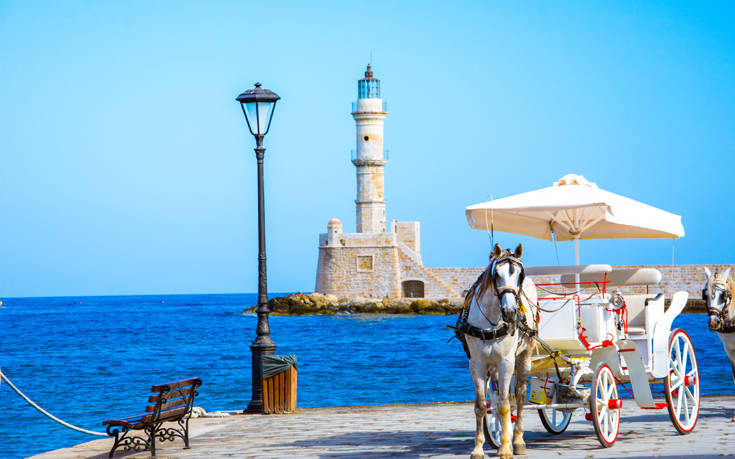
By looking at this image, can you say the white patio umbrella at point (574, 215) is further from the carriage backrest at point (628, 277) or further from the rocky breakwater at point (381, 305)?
the rocky breakwater at point (381, 305)

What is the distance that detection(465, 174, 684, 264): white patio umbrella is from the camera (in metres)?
7.76

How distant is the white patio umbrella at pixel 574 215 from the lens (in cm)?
776

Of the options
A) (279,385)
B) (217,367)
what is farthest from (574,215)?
(217,367)

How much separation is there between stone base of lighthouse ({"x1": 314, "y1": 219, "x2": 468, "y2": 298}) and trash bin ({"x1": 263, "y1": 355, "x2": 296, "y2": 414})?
42.6 meters

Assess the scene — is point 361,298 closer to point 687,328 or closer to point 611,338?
point 687,328

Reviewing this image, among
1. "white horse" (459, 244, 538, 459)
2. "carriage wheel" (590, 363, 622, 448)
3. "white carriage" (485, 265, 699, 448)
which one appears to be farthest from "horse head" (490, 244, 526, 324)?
"carriage wheel" (590, 363, 622, 448)

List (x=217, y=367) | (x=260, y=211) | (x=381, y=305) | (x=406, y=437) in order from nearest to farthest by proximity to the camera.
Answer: (x=406, y=437) → (x=260, y=211) → (x=217, y=367) → (x=381, y=305)

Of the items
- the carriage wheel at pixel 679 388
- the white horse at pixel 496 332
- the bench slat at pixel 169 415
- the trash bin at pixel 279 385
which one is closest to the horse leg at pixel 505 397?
the white horse at pixel 496 332

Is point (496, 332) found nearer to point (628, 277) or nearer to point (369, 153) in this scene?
point (628, 277)

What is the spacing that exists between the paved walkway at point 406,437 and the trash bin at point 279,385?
0.20 metres

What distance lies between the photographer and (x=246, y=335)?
174 ft

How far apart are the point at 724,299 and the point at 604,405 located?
7.10ft

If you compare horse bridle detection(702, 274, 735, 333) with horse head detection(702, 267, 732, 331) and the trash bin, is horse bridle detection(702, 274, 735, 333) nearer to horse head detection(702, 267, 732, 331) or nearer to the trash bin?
horse head detection(702, 267, 732, 331)

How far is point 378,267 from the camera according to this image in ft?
177
